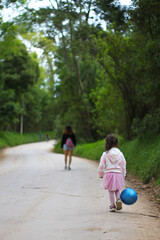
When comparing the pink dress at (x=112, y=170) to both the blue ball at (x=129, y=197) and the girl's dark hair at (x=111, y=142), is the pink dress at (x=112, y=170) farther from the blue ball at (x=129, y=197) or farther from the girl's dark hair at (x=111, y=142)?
the blue ball at (x=129, y=197)

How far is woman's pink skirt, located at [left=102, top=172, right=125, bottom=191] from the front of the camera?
20.5 ft

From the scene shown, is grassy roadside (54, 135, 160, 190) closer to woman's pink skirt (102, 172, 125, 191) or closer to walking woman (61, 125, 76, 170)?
walking woman (61, 125, 76, 170)

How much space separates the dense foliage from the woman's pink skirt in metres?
5.79

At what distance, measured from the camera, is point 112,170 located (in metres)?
6.36

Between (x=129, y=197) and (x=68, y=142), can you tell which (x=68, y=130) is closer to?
(x=68, y=142)

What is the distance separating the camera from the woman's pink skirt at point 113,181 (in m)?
6.26

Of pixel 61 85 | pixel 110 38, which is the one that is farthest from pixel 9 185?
pixel 61 85

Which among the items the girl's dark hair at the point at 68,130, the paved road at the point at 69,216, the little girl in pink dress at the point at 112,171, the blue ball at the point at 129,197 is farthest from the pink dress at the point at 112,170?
the girl's dark hair at the point at 68,130

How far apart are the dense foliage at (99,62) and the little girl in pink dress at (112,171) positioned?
546cm

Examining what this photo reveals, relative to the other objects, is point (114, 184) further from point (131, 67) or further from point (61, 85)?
point (61, 85)

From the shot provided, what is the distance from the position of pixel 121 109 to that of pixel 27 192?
9.86 meters

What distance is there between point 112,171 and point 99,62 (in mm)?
12002

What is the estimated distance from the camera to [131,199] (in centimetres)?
604

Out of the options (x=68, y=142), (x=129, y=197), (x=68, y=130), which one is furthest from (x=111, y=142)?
(x=68, y=130)
